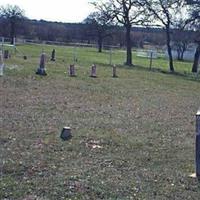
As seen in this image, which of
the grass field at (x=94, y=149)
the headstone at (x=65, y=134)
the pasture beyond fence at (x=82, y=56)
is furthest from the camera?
the pasture beyond fence at (x=82, y=56)

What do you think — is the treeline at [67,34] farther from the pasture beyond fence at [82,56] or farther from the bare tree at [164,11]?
the bare tree at [164,11]

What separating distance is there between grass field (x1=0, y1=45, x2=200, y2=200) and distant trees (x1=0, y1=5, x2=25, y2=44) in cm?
6961

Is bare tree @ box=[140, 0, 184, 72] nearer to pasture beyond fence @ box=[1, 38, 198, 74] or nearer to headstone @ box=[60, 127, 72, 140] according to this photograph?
pasture beyond fence @ box=[1, 38, 198, 74]

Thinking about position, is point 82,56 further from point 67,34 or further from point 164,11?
point 67,34

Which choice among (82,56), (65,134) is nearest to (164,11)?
(82,56)

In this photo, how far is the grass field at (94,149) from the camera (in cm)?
598

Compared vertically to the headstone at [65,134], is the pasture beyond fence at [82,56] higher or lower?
lower

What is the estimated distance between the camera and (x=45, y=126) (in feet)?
32.6

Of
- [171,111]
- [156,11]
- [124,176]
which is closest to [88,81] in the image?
[171,111]

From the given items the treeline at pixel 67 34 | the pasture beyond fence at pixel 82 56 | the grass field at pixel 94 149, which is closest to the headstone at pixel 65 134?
the grass field at pixel 94 149

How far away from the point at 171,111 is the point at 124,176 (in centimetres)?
806

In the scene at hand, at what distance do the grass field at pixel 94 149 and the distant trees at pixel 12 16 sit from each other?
6961 centimetres

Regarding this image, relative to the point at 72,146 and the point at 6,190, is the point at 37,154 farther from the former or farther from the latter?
the point at 6,190

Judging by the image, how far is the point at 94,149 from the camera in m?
8.13
